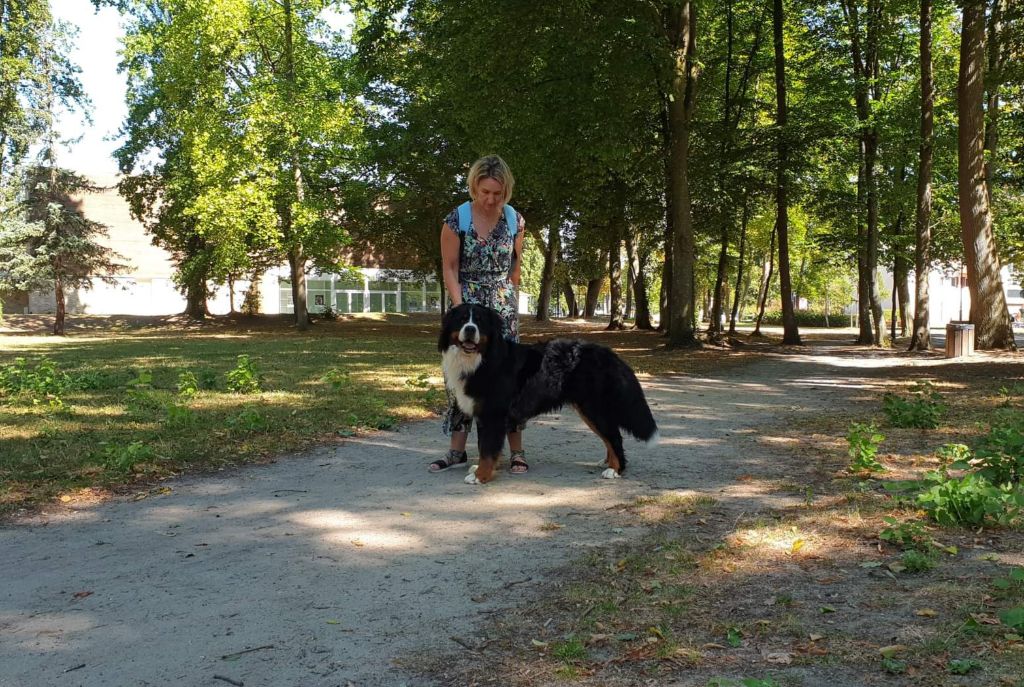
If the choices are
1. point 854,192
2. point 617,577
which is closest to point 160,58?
point 854,192

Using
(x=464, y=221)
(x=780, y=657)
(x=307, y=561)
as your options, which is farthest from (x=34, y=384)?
(x=780, y=657)

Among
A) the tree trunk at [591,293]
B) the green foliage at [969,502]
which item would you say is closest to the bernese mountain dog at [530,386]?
the green foliage at [969,502]

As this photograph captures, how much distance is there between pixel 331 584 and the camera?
12.2 ft

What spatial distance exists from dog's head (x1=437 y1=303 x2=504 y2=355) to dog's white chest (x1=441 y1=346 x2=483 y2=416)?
4cm

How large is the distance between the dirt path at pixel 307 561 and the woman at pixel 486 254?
1078 millimetres

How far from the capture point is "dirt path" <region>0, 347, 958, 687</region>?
2.94 m

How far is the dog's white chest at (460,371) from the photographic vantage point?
5.50 m

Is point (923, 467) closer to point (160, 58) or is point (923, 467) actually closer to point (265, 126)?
point (265, 126)

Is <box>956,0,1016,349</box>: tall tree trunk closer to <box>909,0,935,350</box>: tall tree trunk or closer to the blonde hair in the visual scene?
<box>909,0,935,350</box>: tall tree trunk

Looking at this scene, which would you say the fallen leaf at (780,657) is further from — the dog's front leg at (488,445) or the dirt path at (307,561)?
the dog's front leg at (488,445)

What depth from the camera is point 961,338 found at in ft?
53.9

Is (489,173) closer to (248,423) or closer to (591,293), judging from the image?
(248,423)

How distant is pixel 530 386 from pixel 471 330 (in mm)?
744

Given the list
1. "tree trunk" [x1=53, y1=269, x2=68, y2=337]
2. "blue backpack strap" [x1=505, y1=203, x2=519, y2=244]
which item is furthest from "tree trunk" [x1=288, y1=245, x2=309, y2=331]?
"blue backpack strap" [x1=505, y1=203, x2=519, y2=244]
